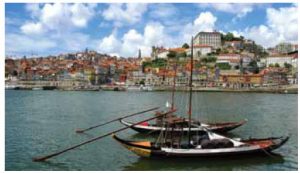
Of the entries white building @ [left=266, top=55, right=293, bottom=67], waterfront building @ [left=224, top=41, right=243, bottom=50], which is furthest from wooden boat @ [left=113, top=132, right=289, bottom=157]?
waterfront building @ [left=224, top=41, right=243, bottom=50]

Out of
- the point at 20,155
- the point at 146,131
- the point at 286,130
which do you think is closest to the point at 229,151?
the point at 146,131

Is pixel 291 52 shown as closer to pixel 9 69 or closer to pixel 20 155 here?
pixel 9 69

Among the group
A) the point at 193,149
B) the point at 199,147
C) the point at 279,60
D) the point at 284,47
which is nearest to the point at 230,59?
the point at 279,60

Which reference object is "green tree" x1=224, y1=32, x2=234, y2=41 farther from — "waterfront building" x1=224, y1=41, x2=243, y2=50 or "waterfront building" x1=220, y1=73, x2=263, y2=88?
"waterfront building" x1=220, y1=73, x2=263, y2=88

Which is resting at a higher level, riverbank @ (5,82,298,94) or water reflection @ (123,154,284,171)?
riverbank @ (5,82,298,94)

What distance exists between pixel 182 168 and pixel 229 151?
1.38 metres

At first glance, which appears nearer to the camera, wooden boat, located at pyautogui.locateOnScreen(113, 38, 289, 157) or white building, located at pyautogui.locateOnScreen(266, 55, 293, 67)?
wooden boat, located at pyautogui.locateOnScreen(113, 38, 289, 157)

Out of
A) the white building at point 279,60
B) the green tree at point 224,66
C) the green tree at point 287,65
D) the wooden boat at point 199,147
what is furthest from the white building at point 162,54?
the wooden boat at point 199,147

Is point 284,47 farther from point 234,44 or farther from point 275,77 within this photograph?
point 275,77

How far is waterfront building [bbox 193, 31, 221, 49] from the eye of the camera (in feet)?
296

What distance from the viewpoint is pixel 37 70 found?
89.4 meters

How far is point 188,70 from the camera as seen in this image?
7319 centimetres

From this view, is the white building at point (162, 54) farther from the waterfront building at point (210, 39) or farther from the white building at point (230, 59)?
the white building at point (230, 59)

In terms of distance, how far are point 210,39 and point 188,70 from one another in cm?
1932
